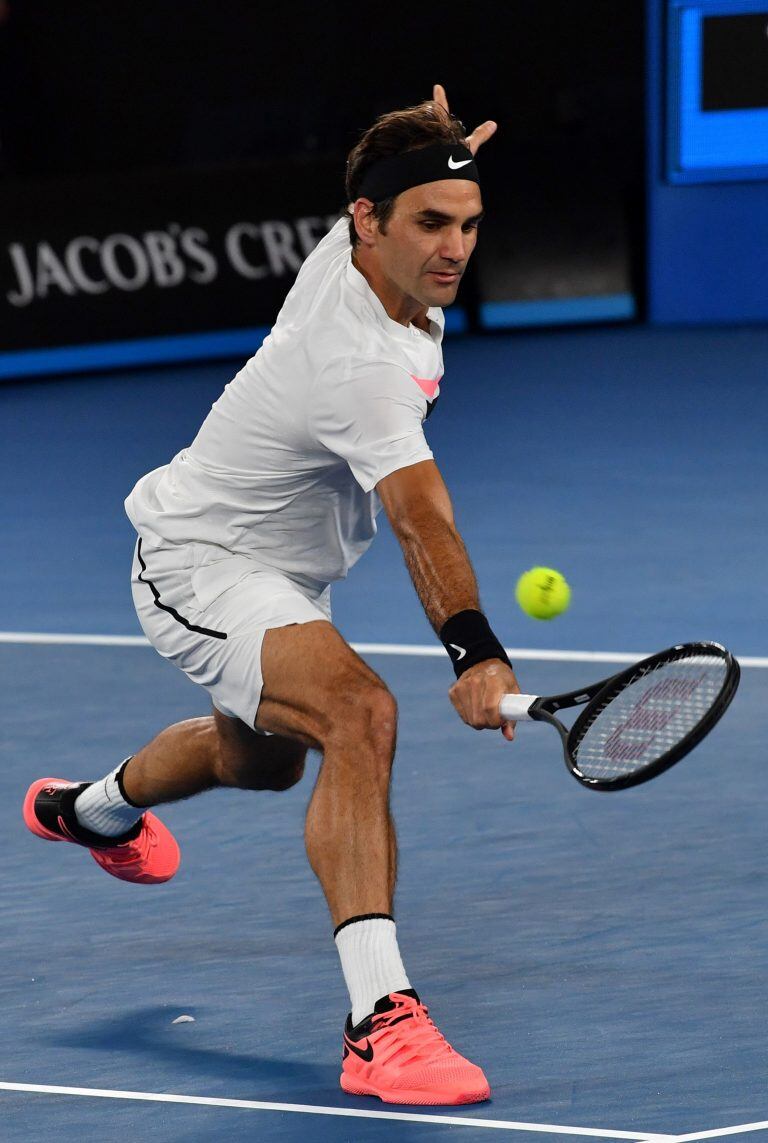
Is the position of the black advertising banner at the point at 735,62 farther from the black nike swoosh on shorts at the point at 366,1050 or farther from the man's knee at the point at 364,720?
the black nike swoosh on shorts at the point at 366,1050

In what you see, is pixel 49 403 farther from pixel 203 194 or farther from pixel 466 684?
pixel 466 684

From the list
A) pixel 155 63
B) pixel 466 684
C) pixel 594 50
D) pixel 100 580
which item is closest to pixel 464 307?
pixel 594 50

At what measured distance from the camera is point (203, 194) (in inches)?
524

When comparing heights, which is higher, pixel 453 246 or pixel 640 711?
pixel 453 246

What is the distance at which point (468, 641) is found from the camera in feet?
12.7

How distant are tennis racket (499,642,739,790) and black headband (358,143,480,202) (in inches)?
44.1

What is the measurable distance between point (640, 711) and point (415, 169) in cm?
123

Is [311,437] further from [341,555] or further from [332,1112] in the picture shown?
[332,1112]

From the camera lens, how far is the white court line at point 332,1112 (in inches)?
148

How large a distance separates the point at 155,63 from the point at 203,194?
3142 millimetres

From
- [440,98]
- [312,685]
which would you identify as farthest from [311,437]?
[440,98]

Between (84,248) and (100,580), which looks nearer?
(100,580)

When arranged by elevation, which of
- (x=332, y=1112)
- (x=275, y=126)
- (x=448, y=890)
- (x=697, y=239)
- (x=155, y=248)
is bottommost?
(x=697, y=239)

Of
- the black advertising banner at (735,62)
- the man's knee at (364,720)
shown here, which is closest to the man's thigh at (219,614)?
the man's knee at (364,720)
